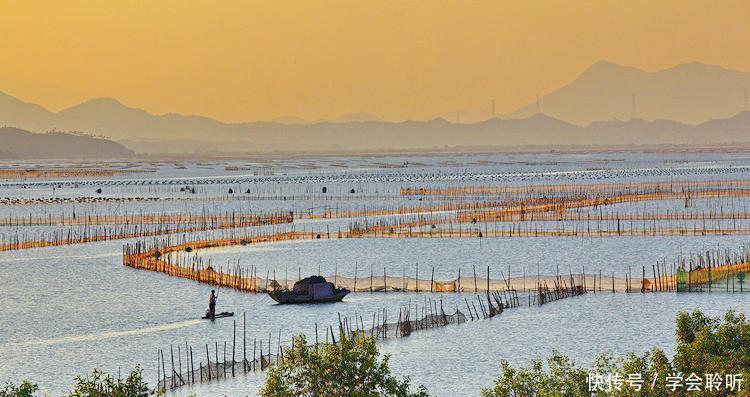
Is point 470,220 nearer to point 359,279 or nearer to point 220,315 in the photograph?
point 359,279

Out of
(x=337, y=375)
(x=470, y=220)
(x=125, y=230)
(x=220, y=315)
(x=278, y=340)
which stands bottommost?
(x=278, y=340)

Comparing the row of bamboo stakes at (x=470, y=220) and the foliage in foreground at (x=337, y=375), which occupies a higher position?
the foliage in foreground at (x=337, y=375)

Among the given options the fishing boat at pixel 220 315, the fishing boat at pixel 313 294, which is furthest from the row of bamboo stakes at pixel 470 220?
the fishing boat at pixel 220 315

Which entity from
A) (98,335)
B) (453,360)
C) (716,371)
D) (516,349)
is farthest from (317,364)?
(98,335)

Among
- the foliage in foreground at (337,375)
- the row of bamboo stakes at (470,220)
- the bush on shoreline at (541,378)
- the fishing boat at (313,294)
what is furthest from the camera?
the row of bamboo stakes at (470,220)

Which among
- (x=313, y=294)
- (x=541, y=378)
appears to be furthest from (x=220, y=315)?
(x=541, y=378)

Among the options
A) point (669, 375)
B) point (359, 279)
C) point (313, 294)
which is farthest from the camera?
point (359, 279)

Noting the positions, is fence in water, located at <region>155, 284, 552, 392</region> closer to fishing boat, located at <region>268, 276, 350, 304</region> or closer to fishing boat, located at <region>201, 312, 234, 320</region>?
fishing boat, located at <region>201, 312, 234, 320</region>

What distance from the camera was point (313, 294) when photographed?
53.8 m

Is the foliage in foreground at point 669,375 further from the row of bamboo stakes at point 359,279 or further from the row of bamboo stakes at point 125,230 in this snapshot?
the row of bamboo stakes at point 125,230

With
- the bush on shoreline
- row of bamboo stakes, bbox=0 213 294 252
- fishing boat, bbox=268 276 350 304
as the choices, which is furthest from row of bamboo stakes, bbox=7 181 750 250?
the bush on shoreline

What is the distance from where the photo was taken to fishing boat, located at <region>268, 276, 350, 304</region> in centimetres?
5362

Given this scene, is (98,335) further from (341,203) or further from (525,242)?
(341,203)

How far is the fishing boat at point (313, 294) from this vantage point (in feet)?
176
